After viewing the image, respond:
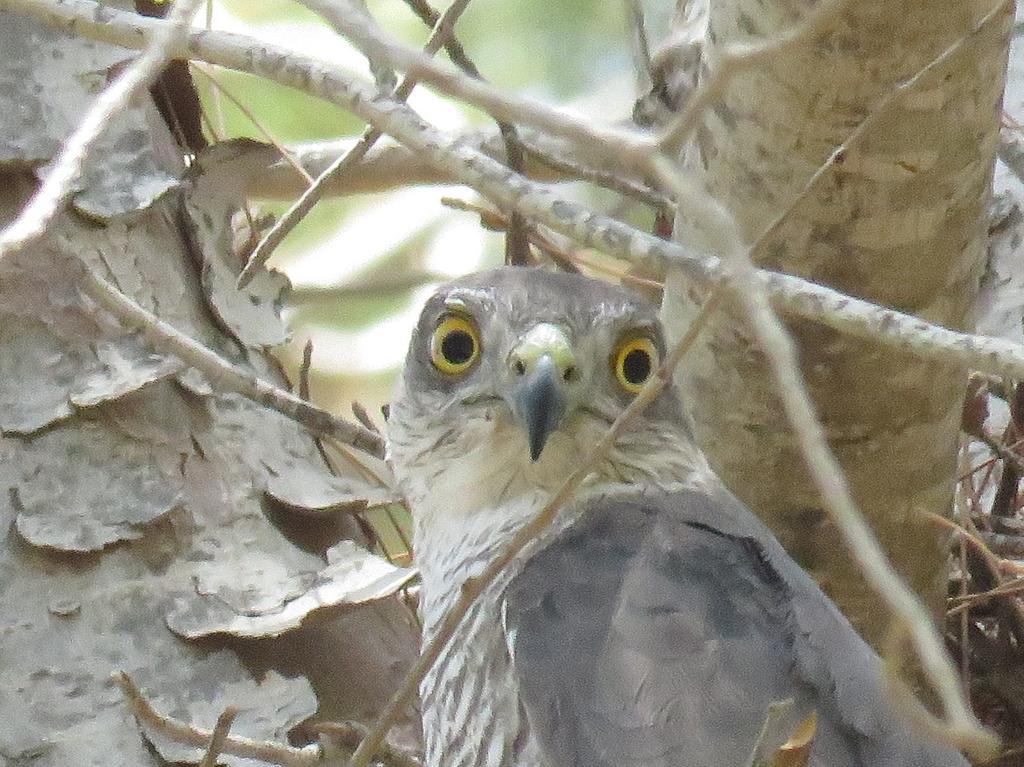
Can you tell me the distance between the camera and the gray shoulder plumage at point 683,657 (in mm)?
2061

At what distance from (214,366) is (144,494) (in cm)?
25

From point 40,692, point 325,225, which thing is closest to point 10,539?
point 40,692

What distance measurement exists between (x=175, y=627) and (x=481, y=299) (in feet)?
2.50

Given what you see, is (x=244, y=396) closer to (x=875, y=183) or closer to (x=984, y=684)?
(x=875, y=183)

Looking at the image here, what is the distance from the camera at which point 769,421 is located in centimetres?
275

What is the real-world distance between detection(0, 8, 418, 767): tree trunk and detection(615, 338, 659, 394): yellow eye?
0.56m

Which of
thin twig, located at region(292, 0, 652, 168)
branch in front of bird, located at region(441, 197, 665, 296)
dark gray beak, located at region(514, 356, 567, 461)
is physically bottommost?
dark gray beak, located at region(514, 356, 567, 461)

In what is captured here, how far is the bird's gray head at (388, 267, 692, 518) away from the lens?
8.38ft

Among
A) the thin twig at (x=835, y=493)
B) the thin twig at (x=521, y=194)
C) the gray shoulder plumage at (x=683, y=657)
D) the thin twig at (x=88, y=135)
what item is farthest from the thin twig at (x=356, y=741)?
the thin twig at (x=835, y=493)

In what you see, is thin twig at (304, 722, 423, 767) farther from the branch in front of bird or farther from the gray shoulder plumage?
the branch in front of bird

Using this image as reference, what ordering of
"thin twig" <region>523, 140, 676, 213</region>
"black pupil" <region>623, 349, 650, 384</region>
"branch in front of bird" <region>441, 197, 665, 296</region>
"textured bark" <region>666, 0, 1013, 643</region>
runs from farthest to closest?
"branch in front of bird" <region>441, 197, 665, 296</region>
"thin twig" <region>523, 140, 676, 213</region>
"black pupil" <region>623, 349, 650, 384</region>
"textured bark" <region>666, 0, 1013, 643</region>

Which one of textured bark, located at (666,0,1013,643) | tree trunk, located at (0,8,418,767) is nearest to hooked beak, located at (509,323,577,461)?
textured bark, located at (666,0,1013,643)

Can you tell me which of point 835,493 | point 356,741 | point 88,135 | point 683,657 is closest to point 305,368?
point 356,741

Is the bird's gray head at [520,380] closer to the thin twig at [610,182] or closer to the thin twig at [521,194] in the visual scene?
the thin twig at [610,182]
